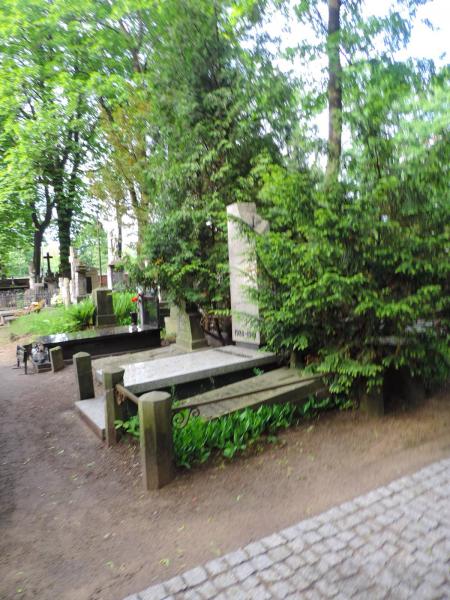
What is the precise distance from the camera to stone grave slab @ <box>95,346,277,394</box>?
5152 millimetres

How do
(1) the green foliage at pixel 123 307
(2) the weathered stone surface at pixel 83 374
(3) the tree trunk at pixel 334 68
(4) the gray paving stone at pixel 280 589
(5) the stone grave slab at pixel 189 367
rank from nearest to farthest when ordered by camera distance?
(4) the gray paving stone at pixel 280 589 < (5) the stone grave slab at pixel 189 367 < (2) the weathered stone surface at pixel 83 374 < (3) the tree trunk at pixel 334 68 < (1) the green foliage at pixel 123 307

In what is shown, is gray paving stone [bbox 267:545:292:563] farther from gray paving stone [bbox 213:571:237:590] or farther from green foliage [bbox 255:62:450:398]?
green foliage [bbox 255:62:450:398]

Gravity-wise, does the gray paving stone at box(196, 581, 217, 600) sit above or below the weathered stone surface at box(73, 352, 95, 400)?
below

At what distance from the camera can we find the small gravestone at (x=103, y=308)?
35.7 ft

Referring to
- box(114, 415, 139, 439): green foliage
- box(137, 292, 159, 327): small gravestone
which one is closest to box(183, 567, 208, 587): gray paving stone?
box(114, 415, 139, 439): green foliage

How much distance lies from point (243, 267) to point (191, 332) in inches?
82.1

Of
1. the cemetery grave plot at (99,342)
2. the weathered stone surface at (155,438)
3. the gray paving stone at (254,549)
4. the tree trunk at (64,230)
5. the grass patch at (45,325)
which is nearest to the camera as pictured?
the gray paving stone at (254,549)

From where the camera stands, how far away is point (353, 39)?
766 cm

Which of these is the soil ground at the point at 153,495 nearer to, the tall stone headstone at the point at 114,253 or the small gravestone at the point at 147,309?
the small gravestone at the point at 147,309

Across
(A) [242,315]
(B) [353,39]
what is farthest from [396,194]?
(B) [353,39]

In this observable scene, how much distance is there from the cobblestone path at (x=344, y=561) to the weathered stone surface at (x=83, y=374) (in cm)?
379

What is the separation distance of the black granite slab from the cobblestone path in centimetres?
682

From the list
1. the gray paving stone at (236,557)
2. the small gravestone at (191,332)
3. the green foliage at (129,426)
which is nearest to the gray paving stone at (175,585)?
the gray paving stone at (236,557)

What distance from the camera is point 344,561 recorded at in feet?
8.36
